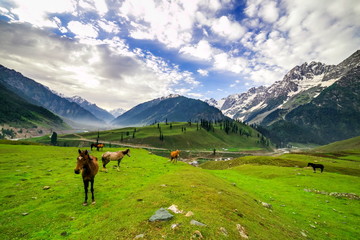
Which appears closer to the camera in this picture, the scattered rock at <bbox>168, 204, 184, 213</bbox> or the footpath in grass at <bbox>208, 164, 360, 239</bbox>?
the scattered rock at <bbox>168, 204, 184, 213</bbox>

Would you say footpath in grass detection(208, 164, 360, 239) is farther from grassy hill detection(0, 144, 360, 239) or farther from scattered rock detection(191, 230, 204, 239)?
scattered rock detection(191, 230, 204, 239)

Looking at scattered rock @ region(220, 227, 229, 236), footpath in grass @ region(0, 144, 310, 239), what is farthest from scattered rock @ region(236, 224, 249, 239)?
scattered rock @ region(220, 227, 229, 236)

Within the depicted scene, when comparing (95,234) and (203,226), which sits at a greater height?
(203,226)

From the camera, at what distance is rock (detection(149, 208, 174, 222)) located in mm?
9852

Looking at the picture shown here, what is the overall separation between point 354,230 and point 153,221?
796 inches

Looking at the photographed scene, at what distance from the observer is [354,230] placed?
16.6 meters

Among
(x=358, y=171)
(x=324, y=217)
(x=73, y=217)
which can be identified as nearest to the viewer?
(x=73, y=217)

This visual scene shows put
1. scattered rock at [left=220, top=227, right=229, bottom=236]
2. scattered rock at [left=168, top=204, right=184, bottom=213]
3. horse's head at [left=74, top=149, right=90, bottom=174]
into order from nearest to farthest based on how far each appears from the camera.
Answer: scattered rock at [left=220, top=227, right=229, bottom=236]
scattered rock at [left=168, top=204, right=184, bottom=213]
horse's head at [left=74, top=149, right=90, bottom=174]

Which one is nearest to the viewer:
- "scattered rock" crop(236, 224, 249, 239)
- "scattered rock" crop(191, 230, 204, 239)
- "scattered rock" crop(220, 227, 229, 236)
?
→ "scattered rock" crop(191, 230, 204, 239)

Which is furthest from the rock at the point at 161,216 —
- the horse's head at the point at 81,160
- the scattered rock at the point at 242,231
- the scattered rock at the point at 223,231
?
the horse's head at the point at 81,160

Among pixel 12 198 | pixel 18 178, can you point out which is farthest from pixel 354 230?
pixel 18 178

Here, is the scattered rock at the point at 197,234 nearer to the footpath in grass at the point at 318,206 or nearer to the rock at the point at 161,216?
the rock at the point at 161,216

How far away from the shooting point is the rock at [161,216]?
985 cm

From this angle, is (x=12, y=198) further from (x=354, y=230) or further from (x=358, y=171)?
(x=358, y=171)
